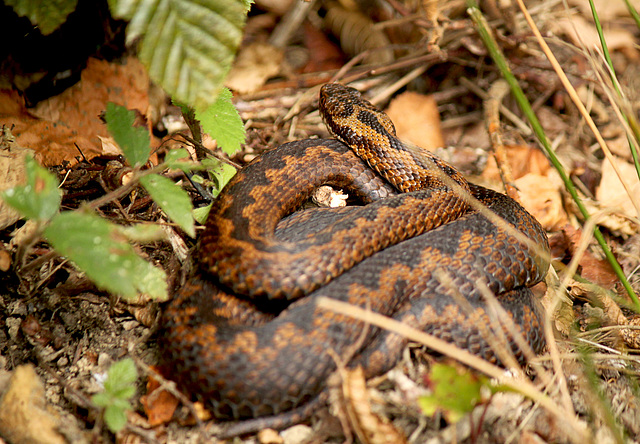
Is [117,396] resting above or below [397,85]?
below

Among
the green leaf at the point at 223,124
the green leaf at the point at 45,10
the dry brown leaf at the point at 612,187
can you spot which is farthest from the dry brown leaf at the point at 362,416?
the dry brown leaf at the point at 612,187

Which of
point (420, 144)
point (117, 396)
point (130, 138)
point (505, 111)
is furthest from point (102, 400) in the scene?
point (505, 111)

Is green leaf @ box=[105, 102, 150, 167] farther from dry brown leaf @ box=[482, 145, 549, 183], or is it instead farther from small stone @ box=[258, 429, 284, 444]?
dry brown leaf @ box=[482, 145, 549, 183]

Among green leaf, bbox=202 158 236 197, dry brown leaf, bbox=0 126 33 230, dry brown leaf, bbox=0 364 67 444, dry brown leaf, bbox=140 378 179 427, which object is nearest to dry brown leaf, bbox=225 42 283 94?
green leaf, bbox=202 158 236 197

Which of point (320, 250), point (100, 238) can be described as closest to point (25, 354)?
point (100, 238)

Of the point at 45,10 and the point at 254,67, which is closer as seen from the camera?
the point at 45,10

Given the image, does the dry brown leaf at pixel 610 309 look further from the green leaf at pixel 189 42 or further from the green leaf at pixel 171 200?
the green leaf at pixel 189 42

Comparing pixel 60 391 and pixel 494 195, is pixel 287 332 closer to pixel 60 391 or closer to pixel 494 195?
pixel 60 391

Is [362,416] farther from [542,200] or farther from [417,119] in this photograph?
[417,119]
